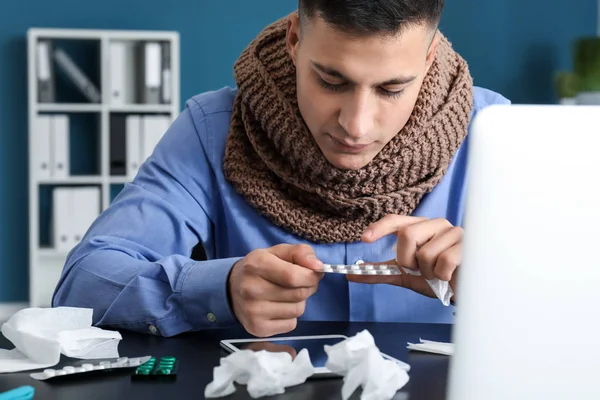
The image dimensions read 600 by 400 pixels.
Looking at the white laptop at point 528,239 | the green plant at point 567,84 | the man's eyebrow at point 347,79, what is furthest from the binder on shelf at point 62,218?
the white laptop at point 528,239

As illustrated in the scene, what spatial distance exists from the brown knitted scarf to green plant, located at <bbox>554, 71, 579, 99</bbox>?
117 inches

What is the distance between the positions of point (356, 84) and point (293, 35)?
0.26 metres

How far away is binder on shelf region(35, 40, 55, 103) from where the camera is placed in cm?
407

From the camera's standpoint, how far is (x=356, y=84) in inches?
48.6

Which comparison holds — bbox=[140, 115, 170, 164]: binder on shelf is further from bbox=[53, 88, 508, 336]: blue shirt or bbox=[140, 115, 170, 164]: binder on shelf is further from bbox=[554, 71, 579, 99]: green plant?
bbox=[53, 88, 508, 336]: blue shirt

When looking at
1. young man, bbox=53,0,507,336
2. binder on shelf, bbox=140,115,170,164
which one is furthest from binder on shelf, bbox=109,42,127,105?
young man, bbox=53,0,507,336

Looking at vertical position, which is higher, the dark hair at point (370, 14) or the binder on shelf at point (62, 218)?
the dark hair at point (370, 14)

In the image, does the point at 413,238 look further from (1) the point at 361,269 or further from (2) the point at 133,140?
(2) the point at 133,140

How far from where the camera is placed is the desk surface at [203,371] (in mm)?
878

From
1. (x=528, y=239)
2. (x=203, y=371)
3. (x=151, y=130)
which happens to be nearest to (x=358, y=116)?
(x=203, y=371)

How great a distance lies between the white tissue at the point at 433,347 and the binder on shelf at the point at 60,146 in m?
3.29

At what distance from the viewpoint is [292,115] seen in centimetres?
150

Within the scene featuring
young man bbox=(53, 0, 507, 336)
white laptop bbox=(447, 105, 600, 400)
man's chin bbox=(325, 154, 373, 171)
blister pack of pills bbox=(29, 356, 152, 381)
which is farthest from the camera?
man's chin bbox=(325, 154, 373, 171)

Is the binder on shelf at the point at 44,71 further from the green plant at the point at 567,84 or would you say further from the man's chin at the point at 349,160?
the man's chin at the point at 349,160
